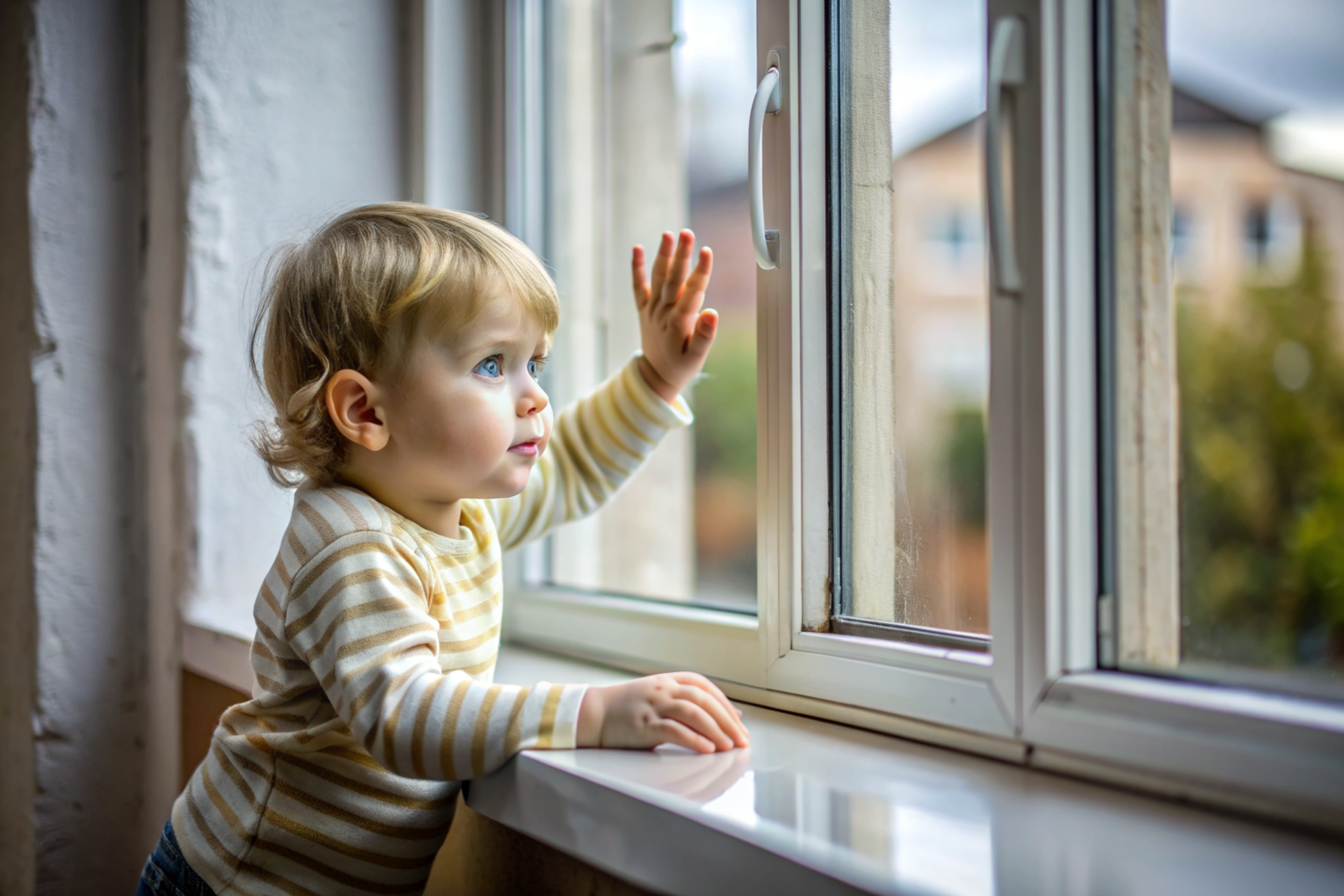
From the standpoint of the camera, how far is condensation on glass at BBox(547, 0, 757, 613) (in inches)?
46.6

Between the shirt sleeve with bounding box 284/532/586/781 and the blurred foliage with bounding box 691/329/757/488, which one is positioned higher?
the blurred foliage with bounding box 691/329/757/488

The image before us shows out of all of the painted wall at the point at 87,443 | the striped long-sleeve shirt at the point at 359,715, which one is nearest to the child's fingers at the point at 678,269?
the striped long-sleeve shirt at the point at 359,715

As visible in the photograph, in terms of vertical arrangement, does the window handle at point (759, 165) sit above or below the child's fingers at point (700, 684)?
above

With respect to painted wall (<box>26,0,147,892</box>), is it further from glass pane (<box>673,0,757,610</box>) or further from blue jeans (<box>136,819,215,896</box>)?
glass pane (<box>673,0,757,610</box>)

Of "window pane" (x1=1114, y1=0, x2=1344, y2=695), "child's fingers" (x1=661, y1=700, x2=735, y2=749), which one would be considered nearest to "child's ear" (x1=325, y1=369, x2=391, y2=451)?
"child's fingers" (x1=661, y1=700, x2=735, y2=749)

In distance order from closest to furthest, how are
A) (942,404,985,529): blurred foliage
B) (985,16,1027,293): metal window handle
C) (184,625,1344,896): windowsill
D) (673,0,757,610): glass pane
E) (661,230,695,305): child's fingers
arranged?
(184,625,1344,896): windowsill
(985,16,1027,293): metal window handle
(942,404,985,529): blurred foliage
(661,230,695,305): child's fingers
(673,0,757,610): glass pane

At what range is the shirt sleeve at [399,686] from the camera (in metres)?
0.68

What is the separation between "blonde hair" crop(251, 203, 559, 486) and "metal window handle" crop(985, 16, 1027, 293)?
0.40 metres

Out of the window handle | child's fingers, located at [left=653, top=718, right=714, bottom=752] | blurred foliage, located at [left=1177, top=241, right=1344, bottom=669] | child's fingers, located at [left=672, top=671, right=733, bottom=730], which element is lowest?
child's fingers, located at [left=653, top=718, right=714, bottom=752]

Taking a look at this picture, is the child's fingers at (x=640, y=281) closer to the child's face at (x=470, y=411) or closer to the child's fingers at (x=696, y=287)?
the child's fingers at (x=696, y=287)

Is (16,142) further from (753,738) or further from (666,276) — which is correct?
(753,738)

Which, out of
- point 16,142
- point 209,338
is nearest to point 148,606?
point 209,338

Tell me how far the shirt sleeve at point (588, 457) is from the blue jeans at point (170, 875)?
41cm

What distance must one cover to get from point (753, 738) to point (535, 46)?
0.96 metres
